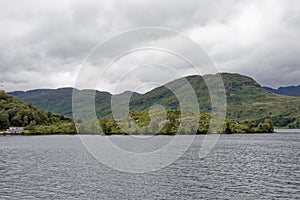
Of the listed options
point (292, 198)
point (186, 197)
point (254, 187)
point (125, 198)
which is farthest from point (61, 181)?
point (292, 198)

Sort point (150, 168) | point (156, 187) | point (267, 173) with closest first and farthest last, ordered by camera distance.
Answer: point (156, 187) → point (267, 173) → point (150, 168)

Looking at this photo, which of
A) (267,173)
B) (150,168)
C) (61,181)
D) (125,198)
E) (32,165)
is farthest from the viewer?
(32,165)

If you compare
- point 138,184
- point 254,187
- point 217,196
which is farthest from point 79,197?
A: point 254,187

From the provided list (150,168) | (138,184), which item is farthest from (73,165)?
(138,184)

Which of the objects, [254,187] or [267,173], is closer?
[254,187]

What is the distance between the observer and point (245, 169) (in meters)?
67.8

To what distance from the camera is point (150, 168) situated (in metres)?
67.4

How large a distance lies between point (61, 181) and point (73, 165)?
1997 cm

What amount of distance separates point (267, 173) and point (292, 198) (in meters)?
20.6

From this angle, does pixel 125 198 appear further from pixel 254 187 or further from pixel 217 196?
pixel 254 187

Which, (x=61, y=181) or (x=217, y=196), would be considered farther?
(x=61, y=181)

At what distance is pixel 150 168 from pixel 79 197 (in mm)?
25959

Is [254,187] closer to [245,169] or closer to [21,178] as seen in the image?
[245,169]

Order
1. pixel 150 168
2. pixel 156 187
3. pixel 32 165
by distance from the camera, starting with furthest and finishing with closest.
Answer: pixel 32 165, pixel 150 168, pixel 156 187
